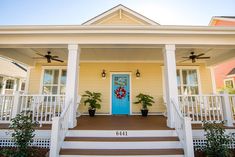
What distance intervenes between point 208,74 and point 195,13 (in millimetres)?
3776

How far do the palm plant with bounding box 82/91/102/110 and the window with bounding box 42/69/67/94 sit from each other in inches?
56.5

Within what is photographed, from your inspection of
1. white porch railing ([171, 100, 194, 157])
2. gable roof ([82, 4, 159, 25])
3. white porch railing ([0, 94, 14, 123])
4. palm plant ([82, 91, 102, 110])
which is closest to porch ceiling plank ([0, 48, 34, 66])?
white porch railing ([0, 94, 14, 123])

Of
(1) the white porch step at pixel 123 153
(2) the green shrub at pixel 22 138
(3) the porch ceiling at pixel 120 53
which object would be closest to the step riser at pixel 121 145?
(1) the white porch step at pixel 123 153

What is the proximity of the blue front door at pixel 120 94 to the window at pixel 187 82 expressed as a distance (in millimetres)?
2846

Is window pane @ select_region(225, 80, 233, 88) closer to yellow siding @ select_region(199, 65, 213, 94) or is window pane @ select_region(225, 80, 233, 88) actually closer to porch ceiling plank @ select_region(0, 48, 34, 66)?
yellow siding @ select_region(199, 65, 213, 94)

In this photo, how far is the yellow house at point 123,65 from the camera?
13.4 feet

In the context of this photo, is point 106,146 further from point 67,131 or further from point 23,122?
point 23,122

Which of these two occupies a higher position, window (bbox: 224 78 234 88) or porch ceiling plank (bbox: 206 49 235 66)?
porch ceiling plank (bbox: 206 49 235 66)

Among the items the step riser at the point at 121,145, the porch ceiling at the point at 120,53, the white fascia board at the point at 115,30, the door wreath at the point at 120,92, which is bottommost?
the step riser at the point at 121,145

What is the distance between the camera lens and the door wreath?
22.8 ft

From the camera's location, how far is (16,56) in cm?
594

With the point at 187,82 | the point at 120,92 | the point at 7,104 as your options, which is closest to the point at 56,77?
the point at 7,104

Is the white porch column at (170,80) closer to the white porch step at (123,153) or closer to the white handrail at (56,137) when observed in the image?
the white porch step at (123,153)

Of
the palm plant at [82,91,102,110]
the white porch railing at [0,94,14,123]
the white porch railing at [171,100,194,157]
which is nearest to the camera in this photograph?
the white porch railing at [171,100,194,157]
